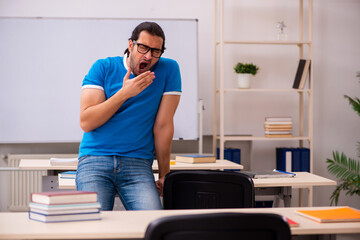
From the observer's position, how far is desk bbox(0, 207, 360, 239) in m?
1.50

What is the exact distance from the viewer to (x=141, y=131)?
7.60ft

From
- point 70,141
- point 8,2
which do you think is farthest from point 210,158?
point 8,2

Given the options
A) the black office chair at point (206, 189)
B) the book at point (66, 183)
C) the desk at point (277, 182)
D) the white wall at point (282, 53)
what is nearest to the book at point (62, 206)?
the black office chair at point (206, 189)

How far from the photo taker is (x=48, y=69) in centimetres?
514

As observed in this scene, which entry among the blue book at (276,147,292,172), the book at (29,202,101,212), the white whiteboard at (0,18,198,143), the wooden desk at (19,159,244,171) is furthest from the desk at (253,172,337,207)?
the white whiteboard at (0,18,198,143)

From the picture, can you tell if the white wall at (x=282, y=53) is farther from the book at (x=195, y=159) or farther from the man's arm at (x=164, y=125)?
the man's arm at (x=164, y=125)

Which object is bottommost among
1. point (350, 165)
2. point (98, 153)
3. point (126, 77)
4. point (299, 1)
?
point (350, 165)

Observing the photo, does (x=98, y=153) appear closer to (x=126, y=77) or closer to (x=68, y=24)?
(x=126, y=77)

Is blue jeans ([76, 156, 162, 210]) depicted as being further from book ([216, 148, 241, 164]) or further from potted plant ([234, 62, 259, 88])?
potted plant ([234, 62, 259, 88])

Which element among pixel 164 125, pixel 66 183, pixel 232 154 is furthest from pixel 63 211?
pixel 232 154

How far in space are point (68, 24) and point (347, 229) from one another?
13.3 feet

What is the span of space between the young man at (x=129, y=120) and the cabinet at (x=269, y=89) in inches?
109

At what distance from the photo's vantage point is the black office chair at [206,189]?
214cm

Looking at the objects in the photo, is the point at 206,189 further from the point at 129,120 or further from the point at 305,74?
the point at 305,74
